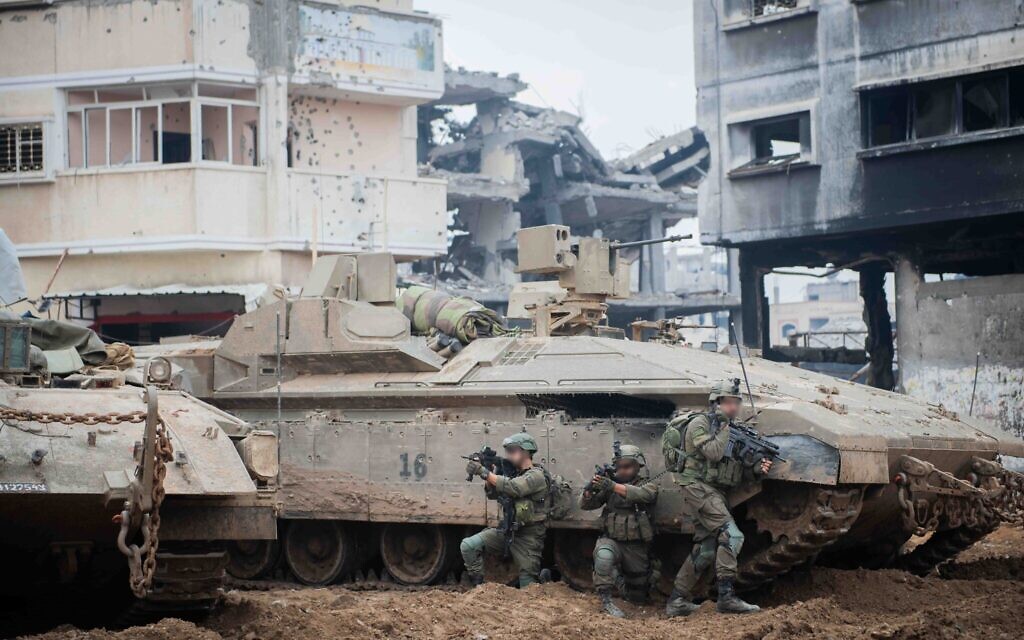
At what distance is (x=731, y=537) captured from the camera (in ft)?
36.6

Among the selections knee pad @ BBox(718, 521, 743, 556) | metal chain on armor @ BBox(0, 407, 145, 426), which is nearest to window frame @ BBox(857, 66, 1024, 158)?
knee pad @ BBox(718, 521, 743, 556)

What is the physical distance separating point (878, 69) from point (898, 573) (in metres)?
11.4

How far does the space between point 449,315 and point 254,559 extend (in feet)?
10.1

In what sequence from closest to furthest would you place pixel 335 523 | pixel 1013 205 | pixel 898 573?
pixel 898 573, pixel 335 523, pixel 1013 205

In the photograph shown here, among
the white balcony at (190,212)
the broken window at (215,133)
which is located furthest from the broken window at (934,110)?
the broken window at (215,133)

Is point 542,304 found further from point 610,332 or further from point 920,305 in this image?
point 920,305

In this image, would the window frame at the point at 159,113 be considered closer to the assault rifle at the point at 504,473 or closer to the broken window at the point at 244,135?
the broken window at the point at 244,135

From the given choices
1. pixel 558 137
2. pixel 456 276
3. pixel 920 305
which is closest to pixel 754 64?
pixel 920 305

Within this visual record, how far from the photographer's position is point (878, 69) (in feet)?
71.5

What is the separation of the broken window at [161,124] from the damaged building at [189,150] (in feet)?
0.10

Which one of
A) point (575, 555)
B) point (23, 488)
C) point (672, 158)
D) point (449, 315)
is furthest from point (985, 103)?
point (23, 488)

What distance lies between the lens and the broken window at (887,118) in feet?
72.7

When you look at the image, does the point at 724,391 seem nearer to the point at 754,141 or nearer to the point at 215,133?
the point at 754,141

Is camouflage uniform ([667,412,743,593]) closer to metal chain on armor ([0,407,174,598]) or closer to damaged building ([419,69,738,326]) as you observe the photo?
metal chain on armor ([0,407,174,598])
